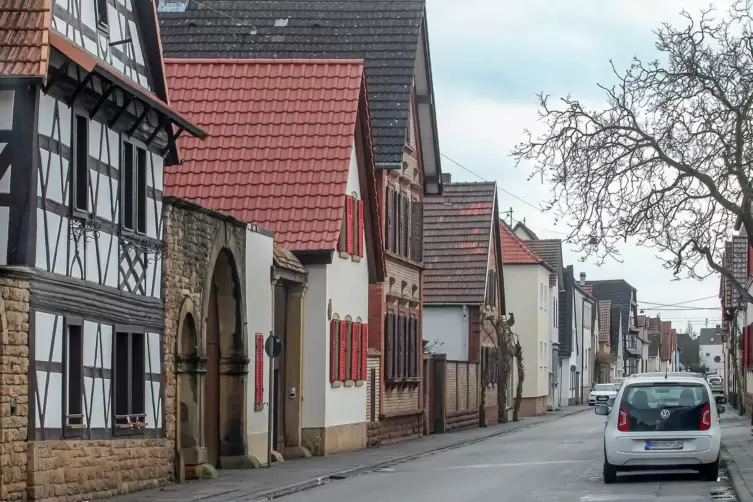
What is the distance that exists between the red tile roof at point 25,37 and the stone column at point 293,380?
13952mm

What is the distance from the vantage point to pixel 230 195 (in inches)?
1272

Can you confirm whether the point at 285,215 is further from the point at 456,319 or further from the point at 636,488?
the point at 456,319

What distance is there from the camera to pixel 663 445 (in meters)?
23.1

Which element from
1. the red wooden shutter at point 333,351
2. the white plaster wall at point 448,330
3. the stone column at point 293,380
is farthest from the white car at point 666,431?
the white plaster wall at point 448,330

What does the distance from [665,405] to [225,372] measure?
8.30m

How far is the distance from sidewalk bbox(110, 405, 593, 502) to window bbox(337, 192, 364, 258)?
4.62 meters

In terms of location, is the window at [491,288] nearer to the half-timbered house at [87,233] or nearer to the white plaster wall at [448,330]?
the white plaster wall at [448,330]

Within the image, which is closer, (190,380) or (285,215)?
(190,380)

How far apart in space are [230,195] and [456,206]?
24.5 meters

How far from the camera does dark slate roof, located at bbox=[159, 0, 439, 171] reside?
1549 inches

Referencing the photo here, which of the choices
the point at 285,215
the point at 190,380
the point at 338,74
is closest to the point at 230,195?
the point at 285,215

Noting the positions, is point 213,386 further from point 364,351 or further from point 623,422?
point 364,351

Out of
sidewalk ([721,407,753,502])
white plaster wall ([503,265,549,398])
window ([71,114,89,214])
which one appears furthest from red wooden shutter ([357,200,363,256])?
white plaster wall ([503,265,549,398])

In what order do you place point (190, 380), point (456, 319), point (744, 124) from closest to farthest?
point (190, 380) < point (744, 124) < point (456, 319)
